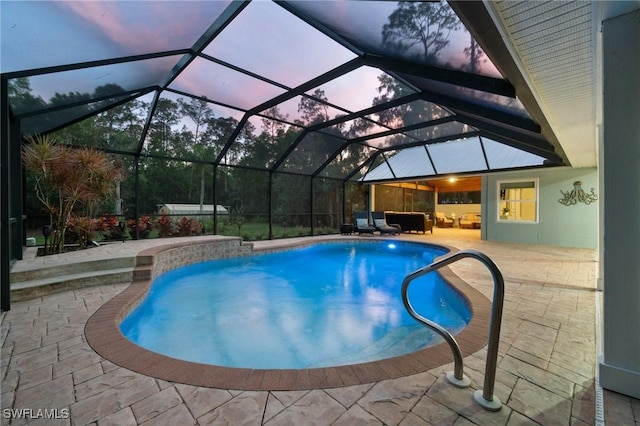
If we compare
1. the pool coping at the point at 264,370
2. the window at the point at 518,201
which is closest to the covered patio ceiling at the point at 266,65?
the pool coping at the point at 264,370

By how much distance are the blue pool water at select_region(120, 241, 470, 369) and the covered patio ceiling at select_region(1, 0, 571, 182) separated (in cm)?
336

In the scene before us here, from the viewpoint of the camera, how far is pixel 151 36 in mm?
3795

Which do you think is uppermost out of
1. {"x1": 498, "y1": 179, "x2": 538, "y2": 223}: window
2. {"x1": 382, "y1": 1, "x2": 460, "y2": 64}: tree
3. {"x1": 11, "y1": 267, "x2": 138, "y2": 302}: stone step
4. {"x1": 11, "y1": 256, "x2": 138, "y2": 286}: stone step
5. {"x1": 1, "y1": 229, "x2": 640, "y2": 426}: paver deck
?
{"x1": 382, "y1": 1, "x2": 460, "y2": 64}: tree

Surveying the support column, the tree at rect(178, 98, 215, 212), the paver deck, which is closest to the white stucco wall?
the paver deck

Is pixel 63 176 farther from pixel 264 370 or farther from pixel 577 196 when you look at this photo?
pixel 577 196

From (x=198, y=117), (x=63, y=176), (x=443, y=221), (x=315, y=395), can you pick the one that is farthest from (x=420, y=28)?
(x=443, y=221)

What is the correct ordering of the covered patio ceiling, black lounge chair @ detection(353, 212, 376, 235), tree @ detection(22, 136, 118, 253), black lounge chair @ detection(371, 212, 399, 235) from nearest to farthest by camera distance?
the covered patio ceiling < tree @ detection(22, 136, 118, 253) < black lounge chair @ detection(371, 212, 399, 235) < black lounge chair @ detection(353, 212, 376, 235)

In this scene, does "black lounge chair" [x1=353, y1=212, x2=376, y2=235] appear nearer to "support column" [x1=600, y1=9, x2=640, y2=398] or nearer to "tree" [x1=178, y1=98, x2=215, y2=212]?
"tree" [x1=178, y1=98, x2=215, y2=212]

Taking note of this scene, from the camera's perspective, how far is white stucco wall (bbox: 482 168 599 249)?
347 inches

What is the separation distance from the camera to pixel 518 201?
10.3 metres

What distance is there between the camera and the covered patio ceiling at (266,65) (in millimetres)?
3158

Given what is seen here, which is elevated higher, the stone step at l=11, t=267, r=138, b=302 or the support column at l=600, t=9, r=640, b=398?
the support column at l=600, t=9, r=640, b=398

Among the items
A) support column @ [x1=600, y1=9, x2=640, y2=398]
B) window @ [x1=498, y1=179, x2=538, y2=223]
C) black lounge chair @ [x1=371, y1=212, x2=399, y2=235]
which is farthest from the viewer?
black lounge chair @ [x1=371, y1=212, x2=399, y2=235]

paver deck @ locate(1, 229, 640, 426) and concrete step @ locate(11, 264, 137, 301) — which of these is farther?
concrete step @ locate(11, 264, 137, 301)
